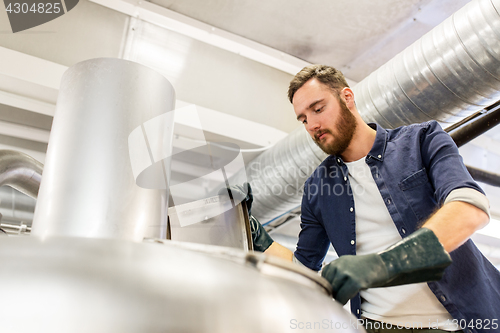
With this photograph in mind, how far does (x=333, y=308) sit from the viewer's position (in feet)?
1.76

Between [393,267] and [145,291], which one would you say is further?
[393,267]

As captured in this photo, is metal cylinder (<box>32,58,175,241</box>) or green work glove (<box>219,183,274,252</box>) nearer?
metal cylinder (<box>32,58,175,241</box>)

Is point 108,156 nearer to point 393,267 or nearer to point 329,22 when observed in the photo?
point 393,267

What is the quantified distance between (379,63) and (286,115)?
1.95 ft

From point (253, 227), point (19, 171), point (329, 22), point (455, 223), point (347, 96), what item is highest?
point (329, 22)

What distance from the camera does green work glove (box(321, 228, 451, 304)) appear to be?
0.60 meters

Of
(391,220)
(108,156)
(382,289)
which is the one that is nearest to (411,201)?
(391,220)

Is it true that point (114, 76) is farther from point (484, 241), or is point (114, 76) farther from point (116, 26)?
point (484, 241)

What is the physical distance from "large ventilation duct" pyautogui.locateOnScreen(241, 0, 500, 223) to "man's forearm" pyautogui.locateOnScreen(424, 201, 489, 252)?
609mm

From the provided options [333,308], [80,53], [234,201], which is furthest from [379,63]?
[333,308]

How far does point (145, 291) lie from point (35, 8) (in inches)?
72.2

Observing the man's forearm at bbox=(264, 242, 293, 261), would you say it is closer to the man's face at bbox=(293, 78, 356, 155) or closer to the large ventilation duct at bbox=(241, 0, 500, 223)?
the man's face at bbox=(293, 78, 356, 155)

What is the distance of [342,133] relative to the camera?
3.59ft

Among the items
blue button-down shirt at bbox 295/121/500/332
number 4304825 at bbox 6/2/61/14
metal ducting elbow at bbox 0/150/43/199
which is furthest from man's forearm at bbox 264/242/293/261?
number 4304825 at bbox 6/2/61/14
